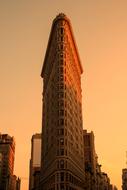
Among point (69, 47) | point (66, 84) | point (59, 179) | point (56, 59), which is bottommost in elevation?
point (59, 179)

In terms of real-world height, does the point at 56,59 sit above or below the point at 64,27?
below

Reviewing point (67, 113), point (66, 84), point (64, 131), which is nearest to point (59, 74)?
point (66, 84)

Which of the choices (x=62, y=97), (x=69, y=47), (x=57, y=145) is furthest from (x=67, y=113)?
(x=69, y=47)

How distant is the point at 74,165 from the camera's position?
13450 centimetres

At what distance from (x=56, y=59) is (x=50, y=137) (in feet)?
120

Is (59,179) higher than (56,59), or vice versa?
(56,59)

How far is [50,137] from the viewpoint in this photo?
5743 inches

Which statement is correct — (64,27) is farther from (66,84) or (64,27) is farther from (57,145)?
(57,145)

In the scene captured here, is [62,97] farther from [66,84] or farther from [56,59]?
[56,59]

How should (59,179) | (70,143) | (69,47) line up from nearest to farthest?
(59,179), (70,143), (69,47)

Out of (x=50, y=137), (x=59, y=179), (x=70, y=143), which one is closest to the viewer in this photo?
(x=59, y=179)

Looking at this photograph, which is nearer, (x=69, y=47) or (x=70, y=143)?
(x=70, y=143)

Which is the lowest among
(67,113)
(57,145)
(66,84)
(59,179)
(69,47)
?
(59,179)

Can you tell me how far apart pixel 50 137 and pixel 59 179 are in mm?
30804
